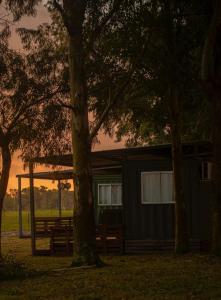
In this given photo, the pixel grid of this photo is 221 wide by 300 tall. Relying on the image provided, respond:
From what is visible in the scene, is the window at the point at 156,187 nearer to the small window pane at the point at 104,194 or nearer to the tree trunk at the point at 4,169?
the tree trunk at the point at 4,169

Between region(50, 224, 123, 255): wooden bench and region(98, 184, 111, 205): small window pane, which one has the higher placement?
region(98, 184, 111, 205): small window pane

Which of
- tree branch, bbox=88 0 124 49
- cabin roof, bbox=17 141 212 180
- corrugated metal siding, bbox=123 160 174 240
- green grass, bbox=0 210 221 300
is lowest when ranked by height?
green grass, bbox=0 210 221 300

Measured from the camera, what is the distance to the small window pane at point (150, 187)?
24.9m

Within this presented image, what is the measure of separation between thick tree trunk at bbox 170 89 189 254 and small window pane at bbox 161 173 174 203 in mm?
2589

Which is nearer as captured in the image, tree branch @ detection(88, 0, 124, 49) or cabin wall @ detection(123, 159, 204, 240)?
tree branch @ detection(88, 0, 124, 49)

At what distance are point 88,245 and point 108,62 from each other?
227 inches

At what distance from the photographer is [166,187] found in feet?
82.4

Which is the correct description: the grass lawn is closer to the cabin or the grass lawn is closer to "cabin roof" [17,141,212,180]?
the cabin

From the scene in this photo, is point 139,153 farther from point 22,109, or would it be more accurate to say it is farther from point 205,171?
point 22,109

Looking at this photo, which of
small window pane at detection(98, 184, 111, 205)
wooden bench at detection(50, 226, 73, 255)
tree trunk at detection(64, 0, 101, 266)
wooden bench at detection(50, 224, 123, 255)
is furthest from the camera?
small window pane at detection(98, 184, 111, 205)

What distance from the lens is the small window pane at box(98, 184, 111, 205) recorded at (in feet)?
113

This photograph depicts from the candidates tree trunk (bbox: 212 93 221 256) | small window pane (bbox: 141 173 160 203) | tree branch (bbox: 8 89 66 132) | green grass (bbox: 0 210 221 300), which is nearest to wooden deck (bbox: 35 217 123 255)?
small window pane (bbox: 141 173 160 203)

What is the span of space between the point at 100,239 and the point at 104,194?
10.4m

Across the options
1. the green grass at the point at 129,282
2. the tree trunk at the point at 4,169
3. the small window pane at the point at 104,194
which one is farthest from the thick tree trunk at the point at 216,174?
the small window pane at the point at 104,194
